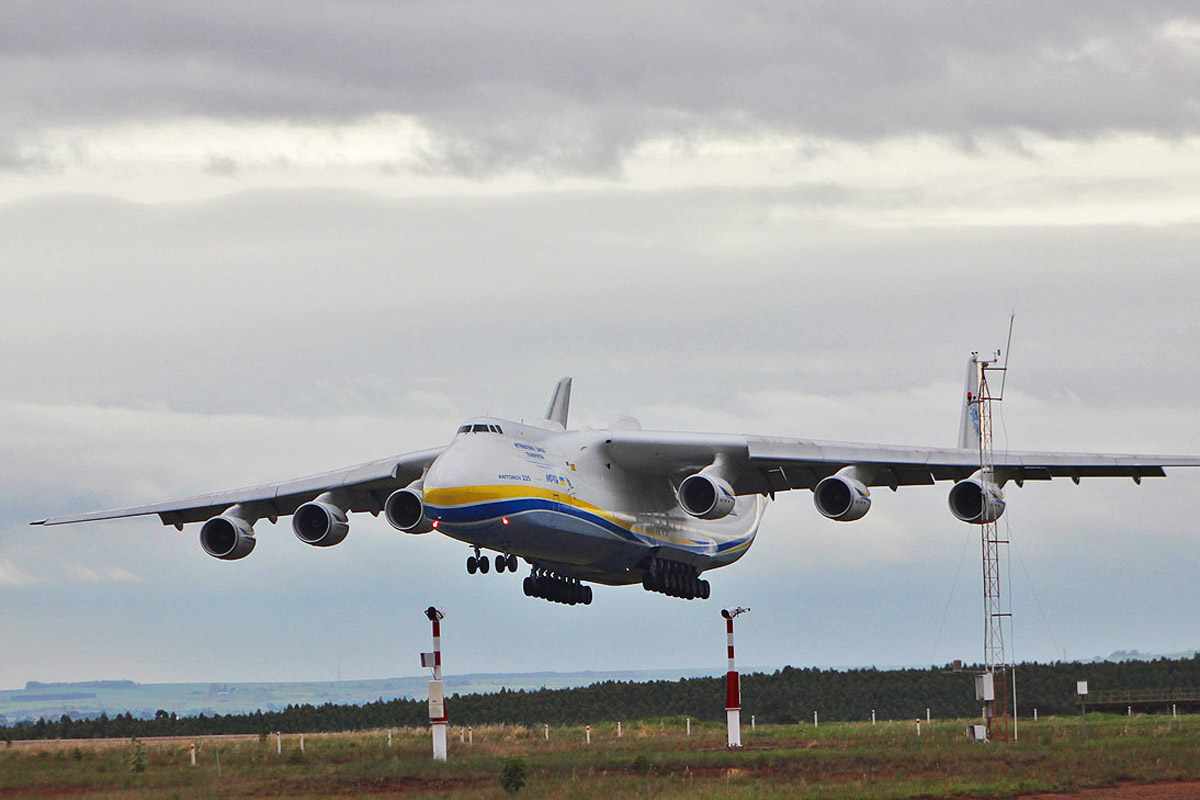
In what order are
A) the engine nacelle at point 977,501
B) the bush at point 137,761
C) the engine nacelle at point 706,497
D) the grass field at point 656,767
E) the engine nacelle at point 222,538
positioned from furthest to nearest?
the engine nacelle at point 222,538 → the engine nacelle at point 706,497 → the engine nacelle at point 977,501 → the bush at point 137,761 → the grass field at point 656,767

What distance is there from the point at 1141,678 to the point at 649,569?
101 feet

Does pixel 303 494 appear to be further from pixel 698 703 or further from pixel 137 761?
pixel 698 703

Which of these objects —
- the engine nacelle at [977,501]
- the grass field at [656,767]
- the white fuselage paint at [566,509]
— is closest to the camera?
the grass field at [656,767]

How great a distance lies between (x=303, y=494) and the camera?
37.5m

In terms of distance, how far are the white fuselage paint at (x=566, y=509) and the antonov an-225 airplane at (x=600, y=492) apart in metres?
0.04

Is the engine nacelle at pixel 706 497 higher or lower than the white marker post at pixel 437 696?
higher

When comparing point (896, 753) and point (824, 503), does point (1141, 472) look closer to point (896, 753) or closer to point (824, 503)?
point (824, 503)

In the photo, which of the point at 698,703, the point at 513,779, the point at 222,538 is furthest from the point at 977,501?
the point at 698,703

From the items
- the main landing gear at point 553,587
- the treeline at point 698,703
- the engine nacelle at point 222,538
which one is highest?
the engine nacelle at point 222,538

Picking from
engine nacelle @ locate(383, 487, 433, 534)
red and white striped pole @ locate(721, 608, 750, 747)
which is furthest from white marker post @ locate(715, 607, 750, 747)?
engine nacelle @ locate(383, 487, 433, 534)

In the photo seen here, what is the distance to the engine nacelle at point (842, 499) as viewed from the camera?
110 ft

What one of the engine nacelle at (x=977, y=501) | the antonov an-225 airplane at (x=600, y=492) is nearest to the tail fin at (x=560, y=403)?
the antonov an-225 airplane at (x=600, y=492)

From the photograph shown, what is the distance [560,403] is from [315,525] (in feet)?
21.4

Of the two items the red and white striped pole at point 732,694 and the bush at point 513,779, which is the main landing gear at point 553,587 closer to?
the red and white striped pole at point 732,694
